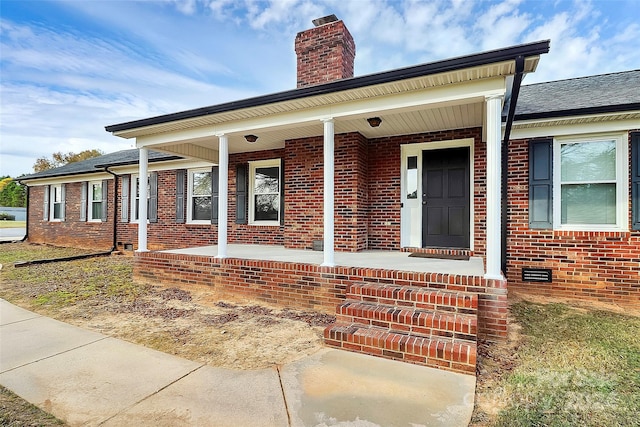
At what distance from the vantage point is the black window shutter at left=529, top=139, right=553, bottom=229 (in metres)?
5.16

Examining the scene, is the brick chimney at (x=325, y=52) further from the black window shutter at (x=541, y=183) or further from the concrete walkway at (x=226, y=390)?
the concrete walkway at (x=226, y=390)

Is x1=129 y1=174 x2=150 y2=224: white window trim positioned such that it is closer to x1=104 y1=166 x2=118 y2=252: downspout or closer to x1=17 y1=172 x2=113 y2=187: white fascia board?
x1=104 y1=166 x2=118 y2=252: downspout

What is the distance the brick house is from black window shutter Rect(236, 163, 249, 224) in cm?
5

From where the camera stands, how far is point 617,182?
4.87 metres

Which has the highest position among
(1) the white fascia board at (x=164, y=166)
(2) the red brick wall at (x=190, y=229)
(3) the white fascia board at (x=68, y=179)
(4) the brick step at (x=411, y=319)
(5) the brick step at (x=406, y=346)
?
(1) the white fascia board at (x=164, y=166)

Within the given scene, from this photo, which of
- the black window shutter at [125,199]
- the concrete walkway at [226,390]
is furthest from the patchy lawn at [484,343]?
the black window shutter at [125,199]

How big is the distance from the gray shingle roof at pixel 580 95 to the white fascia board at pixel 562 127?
0.19 metres

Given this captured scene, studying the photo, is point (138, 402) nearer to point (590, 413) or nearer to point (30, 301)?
point (590, 413)

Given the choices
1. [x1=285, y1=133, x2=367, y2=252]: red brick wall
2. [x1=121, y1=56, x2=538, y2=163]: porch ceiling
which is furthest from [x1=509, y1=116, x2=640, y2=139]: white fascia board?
[x1=285, y1=133, x2=367, y2=252]: red brick wall

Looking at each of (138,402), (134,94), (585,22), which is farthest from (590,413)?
(134,94)

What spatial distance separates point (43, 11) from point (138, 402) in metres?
11.8

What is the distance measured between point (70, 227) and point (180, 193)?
5.84m

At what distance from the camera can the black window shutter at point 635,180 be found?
4668mm

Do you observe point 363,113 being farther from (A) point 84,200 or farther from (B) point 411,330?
(A) point 84,200
